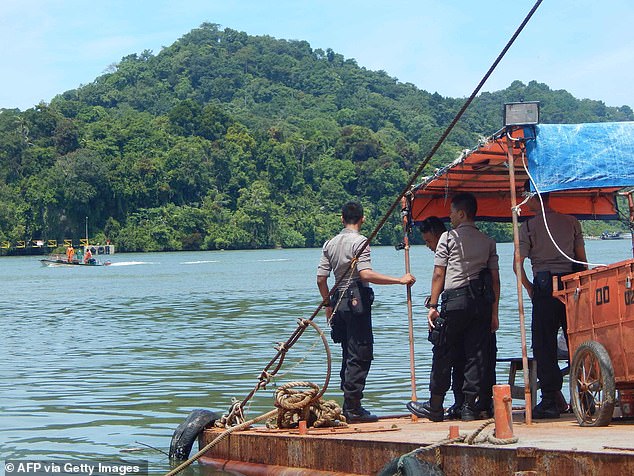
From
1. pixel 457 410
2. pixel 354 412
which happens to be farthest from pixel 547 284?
pixel 354 412

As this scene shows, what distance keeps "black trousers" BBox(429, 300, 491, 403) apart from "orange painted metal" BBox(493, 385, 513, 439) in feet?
5.97

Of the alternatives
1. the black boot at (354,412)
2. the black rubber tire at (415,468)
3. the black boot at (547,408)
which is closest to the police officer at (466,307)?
the black boot at (547,408)

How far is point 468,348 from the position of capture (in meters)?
8.41

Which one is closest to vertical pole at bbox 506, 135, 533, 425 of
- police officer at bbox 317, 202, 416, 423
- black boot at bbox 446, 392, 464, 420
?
black boot at bbox 446, 392, 464, 420

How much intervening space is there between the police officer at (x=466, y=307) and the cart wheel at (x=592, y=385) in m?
0.84

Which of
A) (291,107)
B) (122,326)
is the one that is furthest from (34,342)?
(291,107)

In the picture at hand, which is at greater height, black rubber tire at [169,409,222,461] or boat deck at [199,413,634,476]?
boat deck at [199,413,634,476]

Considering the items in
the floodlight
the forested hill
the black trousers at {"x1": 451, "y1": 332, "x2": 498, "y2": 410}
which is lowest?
the black trousers at {"x1": 451, "y1": 332, "x2": 498, "y2": 410}

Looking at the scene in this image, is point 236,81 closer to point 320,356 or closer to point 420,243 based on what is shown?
point 420,243

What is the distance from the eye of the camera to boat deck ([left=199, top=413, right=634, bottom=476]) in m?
5.98

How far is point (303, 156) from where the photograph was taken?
12631 cm

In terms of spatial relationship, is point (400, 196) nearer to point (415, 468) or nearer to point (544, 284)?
point (544, 284)

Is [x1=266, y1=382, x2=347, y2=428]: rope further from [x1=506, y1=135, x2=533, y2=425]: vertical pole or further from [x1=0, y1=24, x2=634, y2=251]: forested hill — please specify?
[x1=0, y1=24, x2=634, y2=251]: forested hill

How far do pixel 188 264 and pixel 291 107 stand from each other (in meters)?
103
